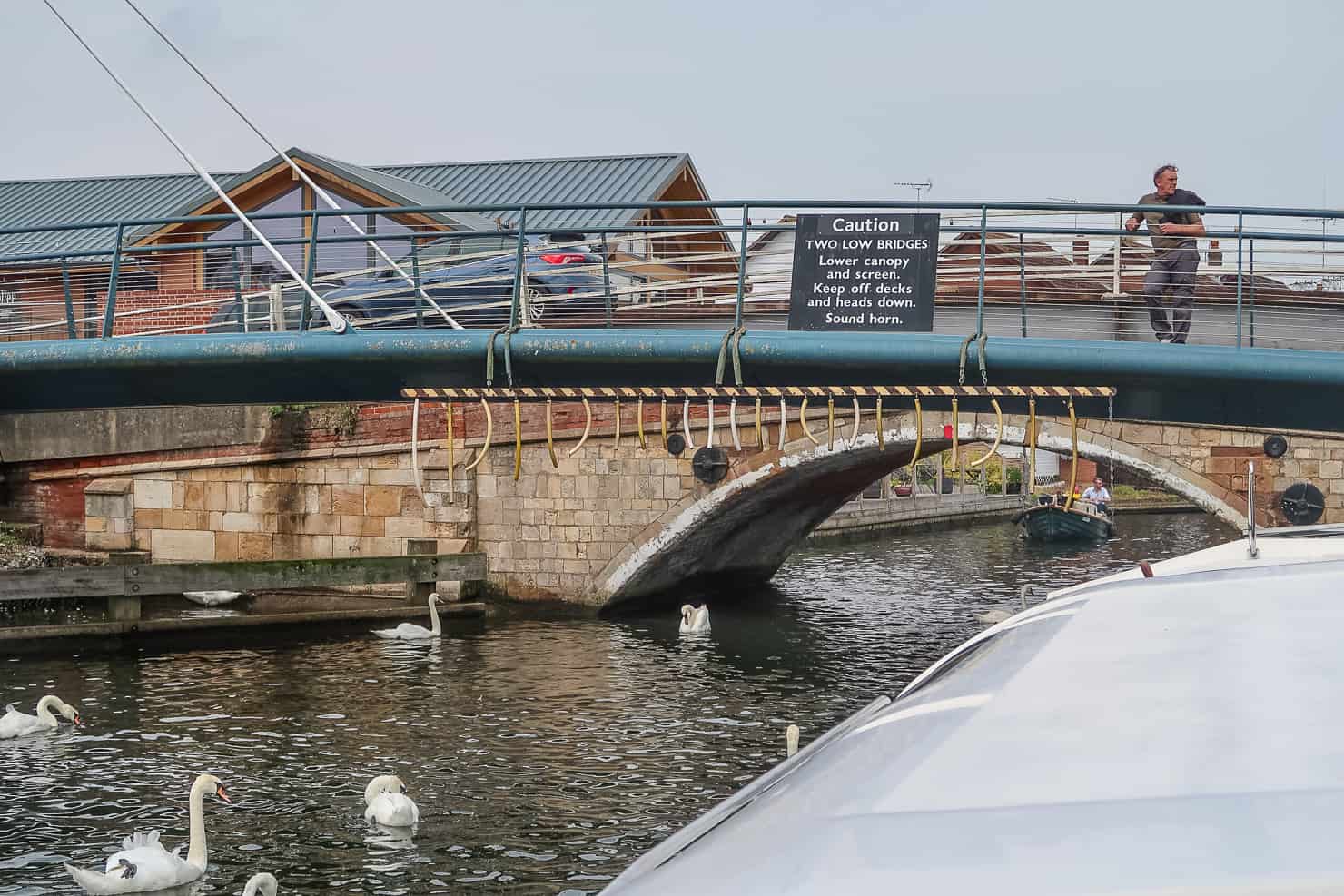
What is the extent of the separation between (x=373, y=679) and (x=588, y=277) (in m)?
5.37

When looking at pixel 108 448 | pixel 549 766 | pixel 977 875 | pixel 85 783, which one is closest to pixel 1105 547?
pixel 108 448

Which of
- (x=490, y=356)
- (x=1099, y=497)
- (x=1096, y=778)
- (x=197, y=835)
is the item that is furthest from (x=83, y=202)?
(x=1096, y=778)

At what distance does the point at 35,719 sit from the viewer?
12891 millimetres

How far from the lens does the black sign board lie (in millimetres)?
10039

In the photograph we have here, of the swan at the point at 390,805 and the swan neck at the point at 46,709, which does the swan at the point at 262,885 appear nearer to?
the swan at the point at 390,805

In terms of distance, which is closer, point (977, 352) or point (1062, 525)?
point (977, 352)

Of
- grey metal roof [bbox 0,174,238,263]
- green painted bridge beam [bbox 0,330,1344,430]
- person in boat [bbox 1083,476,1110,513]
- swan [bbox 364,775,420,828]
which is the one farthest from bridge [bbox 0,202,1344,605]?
person in boat [bbox 1083,476,1110,513]

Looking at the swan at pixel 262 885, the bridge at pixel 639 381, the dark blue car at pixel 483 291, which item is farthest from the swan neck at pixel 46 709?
the swan at pixel 262 885

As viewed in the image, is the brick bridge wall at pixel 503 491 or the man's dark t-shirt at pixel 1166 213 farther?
the brick bridge wall at pixel 503 491

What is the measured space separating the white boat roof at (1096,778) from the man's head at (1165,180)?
28.1 ft

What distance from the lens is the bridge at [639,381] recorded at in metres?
9.88

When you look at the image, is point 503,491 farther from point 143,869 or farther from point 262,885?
point 262,885

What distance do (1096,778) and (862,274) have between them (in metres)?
8.48

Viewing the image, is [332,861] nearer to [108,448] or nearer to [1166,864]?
[1166,864]
